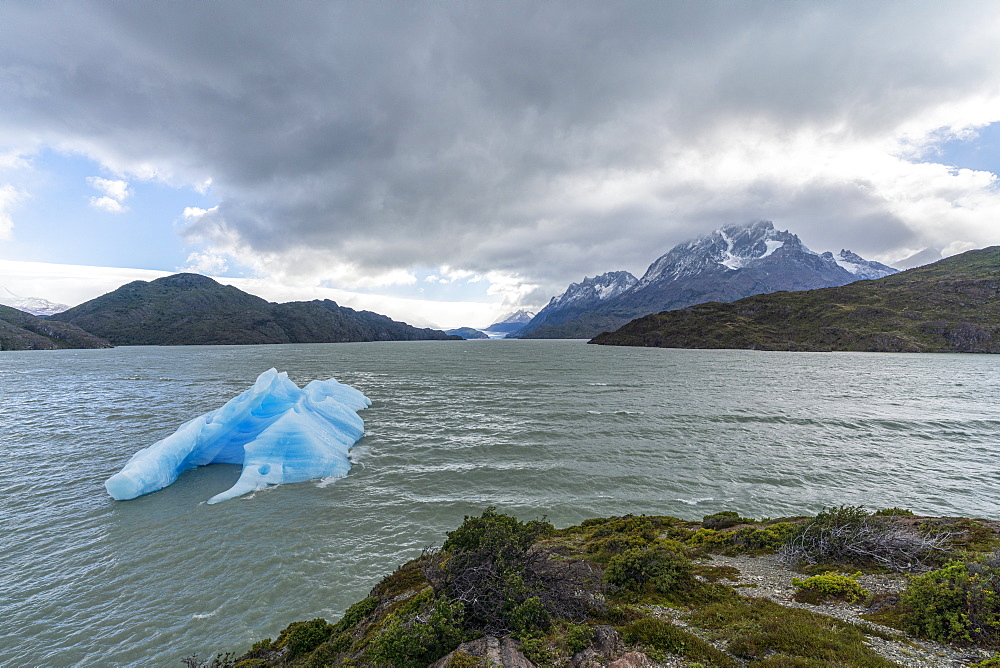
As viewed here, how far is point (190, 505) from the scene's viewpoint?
674 inches

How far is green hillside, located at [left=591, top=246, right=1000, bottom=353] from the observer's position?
443ft

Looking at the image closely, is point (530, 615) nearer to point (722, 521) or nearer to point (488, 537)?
point (488, 537)

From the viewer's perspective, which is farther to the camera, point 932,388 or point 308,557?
point 932,388

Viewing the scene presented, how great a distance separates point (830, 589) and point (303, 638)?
1172cm

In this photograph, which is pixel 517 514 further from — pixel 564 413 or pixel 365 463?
pixel 564 413

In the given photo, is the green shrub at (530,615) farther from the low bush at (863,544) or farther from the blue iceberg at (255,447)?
the blue iceberg at (255,447)

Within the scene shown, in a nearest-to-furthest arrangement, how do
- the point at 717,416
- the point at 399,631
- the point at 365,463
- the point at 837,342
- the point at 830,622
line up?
the point at 399,631 → the point at 830,622 → the point at 365,463 → the point at 717,416 → the point at 837,342

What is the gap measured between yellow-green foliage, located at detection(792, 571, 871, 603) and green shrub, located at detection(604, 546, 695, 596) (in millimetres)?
2226

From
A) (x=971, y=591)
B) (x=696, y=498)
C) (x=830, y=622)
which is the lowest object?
(x=696, y=498)

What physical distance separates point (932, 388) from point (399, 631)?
7658 centimetres

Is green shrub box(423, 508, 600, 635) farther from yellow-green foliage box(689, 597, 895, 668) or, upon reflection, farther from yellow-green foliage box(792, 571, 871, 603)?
yellow-green foliage box(792, 571, 871, 603)

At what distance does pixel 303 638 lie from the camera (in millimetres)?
8547

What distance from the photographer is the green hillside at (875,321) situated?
135 m

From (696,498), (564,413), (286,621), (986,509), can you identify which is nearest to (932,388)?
(986,509)
